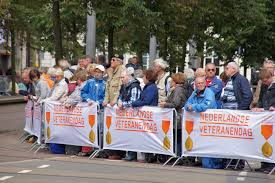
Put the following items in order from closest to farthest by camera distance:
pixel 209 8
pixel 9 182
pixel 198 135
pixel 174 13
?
pixel 9 182
pixel 198 135
pixel 174 13
pixel 209 8

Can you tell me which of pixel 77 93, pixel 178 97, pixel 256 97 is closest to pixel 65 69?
pixel 77 93

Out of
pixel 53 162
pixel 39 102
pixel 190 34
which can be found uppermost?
pixel 190 34

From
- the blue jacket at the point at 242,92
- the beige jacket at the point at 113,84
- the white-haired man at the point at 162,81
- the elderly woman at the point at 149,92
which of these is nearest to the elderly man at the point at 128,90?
the elderly woman at the point at 149,92

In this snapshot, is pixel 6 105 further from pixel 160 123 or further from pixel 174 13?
pixel 160 123

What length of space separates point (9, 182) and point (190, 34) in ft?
58.4

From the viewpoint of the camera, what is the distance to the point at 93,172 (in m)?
11.6

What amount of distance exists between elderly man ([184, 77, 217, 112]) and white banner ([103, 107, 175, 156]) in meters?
0.44

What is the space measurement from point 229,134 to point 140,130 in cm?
184

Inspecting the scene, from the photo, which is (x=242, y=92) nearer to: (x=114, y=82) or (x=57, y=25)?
(x=114, y=82)

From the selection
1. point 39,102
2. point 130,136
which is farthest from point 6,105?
point 130,136

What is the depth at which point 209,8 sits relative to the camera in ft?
78.9

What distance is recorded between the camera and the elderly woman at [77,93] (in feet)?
46.6

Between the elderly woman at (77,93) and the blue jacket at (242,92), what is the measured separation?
11.1 ft

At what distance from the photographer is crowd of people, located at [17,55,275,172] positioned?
12.4m
